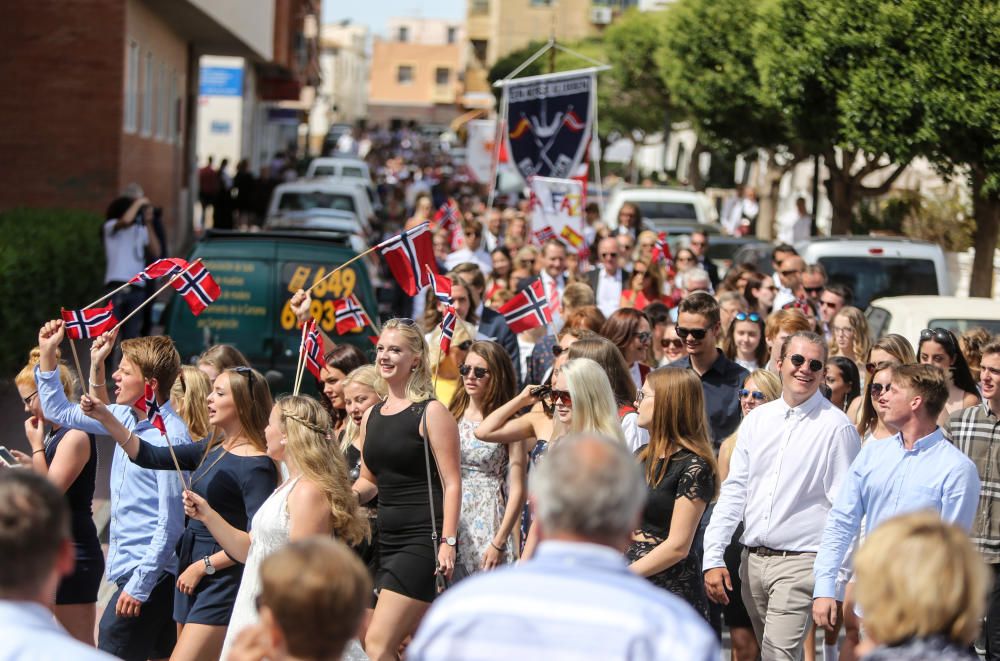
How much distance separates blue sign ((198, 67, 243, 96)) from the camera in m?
36.9

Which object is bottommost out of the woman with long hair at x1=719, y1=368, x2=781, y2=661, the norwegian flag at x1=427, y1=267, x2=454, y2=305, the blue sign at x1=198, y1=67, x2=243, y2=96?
the woman with long hair at x1=719, y1=368, x2=781, y2=661

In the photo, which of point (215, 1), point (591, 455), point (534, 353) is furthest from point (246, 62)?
point (591, 455)

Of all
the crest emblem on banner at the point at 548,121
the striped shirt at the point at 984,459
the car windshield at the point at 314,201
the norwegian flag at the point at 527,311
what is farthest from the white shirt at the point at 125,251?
the striped shirt at the point at 984,459

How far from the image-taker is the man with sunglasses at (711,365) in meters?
8.21

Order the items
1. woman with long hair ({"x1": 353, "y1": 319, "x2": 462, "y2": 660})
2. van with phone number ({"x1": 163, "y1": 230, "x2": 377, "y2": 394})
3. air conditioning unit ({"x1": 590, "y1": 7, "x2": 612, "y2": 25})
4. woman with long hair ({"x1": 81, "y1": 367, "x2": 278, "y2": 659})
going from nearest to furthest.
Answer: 1. woman with long hair ({"x1": 81, "y1": 367, "x2": 278, "y2": 659})
2. woman with long hair ({"x1": 353, "y1": 319, "x2": 462, "y2": 660})
3. van with phone number ({"x1": 163, "y1": 230, "x2": 377, "y2": 394})
4. air conditioning unit ({"x1": 590, "y1": 7, "x2": 612, "y2": 25})

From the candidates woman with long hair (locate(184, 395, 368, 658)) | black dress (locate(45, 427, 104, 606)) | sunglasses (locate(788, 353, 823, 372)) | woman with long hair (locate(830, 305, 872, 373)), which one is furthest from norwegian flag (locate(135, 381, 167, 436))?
woman with long hair (locate(830, 305, 872, 373))

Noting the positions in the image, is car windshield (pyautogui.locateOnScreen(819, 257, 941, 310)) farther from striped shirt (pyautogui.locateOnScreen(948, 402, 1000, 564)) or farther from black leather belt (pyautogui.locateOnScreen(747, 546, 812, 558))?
black leather belt (pyautogui.locateOnScreen(747, 546, 812, 558))

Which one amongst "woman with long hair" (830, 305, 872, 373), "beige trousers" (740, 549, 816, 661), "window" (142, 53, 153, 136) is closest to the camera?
"beige trousers" (740, 549, 816, 661)

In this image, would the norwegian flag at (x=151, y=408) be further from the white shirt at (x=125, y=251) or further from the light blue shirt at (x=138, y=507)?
the white shirt at (x=125, y=251)

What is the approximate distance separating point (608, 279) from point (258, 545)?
808 cm

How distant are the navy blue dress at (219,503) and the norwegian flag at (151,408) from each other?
10 centimetres

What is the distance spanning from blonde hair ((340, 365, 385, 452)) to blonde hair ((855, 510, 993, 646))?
417 centimetres

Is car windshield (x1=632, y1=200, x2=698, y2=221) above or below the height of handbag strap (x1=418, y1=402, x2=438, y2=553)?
above

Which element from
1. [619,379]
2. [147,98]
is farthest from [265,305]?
[147,98]
